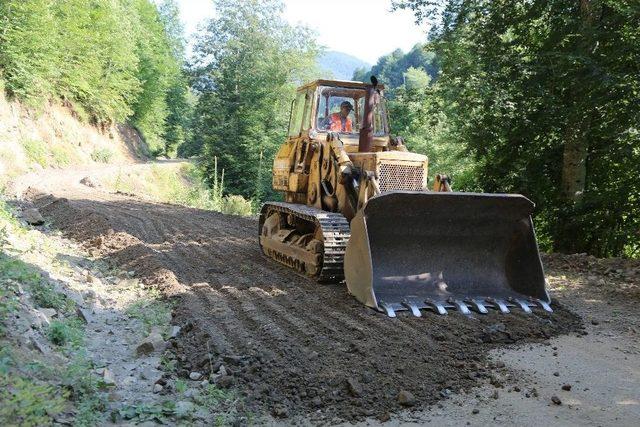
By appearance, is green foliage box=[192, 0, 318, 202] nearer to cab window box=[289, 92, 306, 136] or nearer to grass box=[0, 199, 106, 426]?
cab window box=[289, 92, 306, 136]

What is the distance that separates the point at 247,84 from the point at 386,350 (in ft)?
82.0

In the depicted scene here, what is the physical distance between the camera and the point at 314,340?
5.57 meters

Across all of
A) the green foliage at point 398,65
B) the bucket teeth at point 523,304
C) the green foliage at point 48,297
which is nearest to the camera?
the green foliage at point 48,297

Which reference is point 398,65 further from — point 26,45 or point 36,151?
point 26,45

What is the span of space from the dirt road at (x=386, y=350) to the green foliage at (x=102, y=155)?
2444cm

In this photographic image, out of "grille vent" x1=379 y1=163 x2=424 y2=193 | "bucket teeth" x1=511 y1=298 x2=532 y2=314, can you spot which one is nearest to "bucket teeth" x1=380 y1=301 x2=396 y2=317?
"bucket teeth" x1=511 y1=298 x2=532 y2=314

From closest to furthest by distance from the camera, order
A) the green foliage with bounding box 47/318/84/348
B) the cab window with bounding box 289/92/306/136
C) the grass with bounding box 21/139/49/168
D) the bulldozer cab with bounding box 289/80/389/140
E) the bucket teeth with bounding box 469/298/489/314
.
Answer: the green foliage with bounding box 47/318/84/348, the bucket teeth with bounding box 469/298/489/314, the bulldozer cab with bounding box 289/80/389/140, the cab window with bounding box 289/92/306/136, the grass with bounding box 21/139/49/168

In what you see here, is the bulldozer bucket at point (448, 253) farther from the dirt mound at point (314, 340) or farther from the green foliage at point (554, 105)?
the green foliage at point (554, 105)

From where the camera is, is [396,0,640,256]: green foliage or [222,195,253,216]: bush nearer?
[396,0,640,256]: green foliage

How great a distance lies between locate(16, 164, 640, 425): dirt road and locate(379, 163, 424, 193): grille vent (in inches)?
60.8

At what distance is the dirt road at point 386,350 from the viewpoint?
14.6 ft

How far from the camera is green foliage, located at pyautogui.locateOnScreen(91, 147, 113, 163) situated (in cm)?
3127

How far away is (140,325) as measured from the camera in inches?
246

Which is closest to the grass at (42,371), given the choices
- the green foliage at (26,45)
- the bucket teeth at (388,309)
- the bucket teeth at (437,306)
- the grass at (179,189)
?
the bucket teeth at (388,309)
